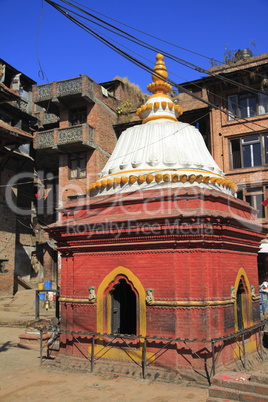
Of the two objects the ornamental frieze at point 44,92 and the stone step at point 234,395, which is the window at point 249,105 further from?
the stone step at point 234,395

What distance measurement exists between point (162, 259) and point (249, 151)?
61.3ft

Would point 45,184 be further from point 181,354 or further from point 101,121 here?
point 181,354

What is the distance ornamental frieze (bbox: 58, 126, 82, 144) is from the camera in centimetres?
2828

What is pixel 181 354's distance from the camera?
9.01m

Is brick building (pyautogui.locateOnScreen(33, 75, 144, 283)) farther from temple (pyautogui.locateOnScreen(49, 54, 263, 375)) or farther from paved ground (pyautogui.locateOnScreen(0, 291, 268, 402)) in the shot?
paved ground (pyautogui.locateOnScreen(0, 291, 268, 402))

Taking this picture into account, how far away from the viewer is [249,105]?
26.8m

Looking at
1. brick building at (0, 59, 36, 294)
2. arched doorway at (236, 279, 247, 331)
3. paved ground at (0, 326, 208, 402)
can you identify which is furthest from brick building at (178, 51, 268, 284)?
paved ground at (0, 326, 208, 402)

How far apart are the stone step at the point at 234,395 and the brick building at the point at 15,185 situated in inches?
898

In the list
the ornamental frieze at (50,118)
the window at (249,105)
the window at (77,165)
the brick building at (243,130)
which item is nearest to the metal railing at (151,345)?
the brick building at (243,130)

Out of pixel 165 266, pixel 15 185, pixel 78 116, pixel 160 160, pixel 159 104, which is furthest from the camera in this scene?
pixel 15 185

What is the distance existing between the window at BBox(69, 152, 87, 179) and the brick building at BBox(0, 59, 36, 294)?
10.8ft

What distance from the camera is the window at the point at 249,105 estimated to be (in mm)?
26234

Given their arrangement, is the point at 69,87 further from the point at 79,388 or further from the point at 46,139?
the point at 79,388

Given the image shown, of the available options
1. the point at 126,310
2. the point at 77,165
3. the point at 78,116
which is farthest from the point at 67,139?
the point at 126,310
